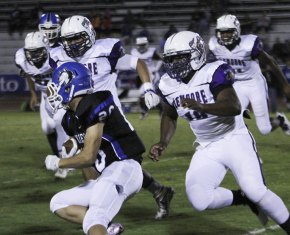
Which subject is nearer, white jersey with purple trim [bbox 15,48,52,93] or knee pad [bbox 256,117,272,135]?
white jersey with purple trim [bbox 15,48,52,93]

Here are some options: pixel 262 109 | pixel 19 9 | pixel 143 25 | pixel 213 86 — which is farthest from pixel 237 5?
pixel 213 86

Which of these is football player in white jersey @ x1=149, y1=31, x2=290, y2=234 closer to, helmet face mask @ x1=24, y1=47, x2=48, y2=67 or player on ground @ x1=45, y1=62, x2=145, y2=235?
player on ground @ x1=45, y1=62, x2=145, y2=235

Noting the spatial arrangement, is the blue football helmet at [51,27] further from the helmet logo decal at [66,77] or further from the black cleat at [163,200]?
the helmet logo decal at [66,77]

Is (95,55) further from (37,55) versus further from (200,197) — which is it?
(200,197)

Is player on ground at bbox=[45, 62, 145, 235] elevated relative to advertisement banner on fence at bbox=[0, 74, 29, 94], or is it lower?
elevated

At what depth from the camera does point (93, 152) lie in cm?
440

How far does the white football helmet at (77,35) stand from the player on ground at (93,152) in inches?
72.3

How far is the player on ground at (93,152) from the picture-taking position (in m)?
4.42

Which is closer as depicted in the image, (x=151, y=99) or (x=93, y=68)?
(x=151, y=99)

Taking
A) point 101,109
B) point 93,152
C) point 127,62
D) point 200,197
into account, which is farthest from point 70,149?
point 127,62

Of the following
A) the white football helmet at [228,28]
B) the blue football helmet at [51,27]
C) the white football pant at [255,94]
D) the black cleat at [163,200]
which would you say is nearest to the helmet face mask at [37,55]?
the blue football helmet at [51,27]

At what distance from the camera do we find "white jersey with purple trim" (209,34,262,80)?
876cm

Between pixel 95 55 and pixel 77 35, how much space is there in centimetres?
50

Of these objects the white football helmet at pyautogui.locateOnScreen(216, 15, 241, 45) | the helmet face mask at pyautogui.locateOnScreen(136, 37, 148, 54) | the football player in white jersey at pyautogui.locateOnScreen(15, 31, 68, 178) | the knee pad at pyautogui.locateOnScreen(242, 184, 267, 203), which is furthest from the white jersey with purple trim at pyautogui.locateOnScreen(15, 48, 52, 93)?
the helmet face mask at pyautogui.locateOnScreen(136, 37, 148, 54)
